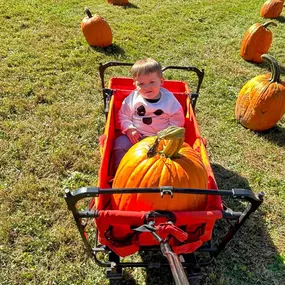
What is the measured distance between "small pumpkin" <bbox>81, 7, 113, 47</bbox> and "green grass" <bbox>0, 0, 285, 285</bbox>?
16 centimetres

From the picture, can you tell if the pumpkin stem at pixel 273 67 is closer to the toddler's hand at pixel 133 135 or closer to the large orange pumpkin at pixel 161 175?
the toddler's hand at pixel 133 135

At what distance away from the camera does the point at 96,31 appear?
579 cm

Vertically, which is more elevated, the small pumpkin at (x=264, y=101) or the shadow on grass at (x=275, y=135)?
the small pumpkin at (x=264, y=101)

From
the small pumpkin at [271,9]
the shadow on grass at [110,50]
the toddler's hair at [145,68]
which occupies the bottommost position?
the shadow on grass at [110,50]

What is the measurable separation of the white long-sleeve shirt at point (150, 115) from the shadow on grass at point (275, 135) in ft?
5.01

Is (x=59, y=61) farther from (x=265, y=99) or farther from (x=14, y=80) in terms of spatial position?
(x=265, y=99)

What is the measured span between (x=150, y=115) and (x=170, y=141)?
108 cm

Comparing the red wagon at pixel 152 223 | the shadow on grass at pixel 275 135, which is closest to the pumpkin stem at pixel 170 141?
the red wagon at pixel 152 223

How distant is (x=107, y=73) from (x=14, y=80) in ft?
4.36

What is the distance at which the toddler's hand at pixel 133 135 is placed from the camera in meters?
3.05

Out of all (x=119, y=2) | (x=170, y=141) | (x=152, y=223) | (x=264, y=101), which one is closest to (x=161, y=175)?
(x=170, y=141)

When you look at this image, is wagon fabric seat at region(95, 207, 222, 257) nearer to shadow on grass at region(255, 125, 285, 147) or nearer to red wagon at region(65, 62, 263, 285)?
red wagon at region(65, 62, 263, 285)

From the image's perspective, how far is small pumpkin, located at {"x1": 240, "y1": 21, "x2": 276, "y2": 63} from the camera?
585cm

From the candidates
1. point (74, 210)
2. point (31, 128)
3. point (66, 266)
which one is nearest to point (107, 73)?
point (31, 128)
